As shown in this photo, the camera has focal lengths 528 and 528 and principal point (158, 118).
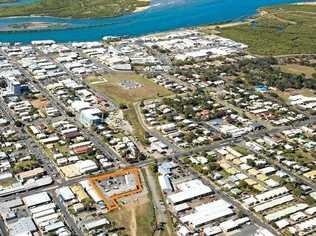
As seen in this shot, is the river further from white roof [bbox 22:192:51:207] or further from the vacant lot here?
white roof [bbox 22:192:51:207]

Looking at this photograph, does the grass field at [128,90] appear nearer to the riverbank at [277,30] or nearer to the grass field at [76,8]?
the riverbank at [277,30]

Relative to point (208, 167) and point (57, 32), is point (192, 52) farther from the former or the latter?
point (208, 167)

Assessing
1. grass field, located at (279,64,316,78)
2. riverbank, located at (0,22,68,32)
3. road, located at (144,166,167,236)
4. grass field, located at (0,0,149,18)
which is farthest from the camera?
grass field, located at (0,0,149,18)

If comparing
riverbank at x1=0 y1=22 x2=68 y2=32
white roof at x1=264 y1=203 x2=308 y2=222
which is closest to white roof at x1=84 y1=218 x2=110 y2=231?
white roof at x1=264 y1=203 x2=308 y2=222

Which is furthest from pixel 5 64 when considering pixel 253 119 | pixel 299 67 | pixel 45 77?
pixel 299 67

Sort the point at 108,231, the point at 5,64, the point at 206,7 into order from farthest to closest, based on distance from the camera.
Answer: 1. the point at 206,7
2. the point at 5,64
3. the point at 108,231

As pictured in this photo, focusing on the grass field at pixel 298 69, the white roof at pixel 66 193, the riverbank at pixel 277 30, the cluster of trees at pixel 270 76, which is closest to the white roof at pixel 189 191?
the white roof at pixel 66 193
